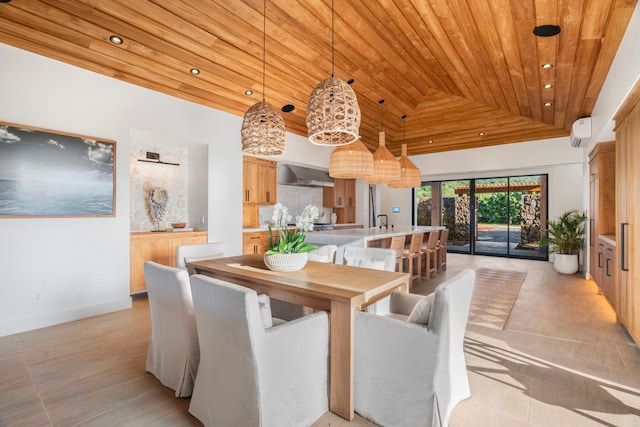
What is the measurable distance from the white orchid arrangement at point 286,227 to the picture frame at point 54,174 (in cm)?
263

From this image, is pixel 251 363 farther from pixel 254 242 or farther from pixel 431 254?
pixel 431 254

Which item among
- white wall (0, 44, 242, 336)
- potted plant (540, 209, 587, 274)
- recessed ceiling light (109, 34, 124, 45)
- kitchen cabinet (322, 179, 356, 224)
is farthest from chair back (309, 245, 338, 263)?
potted plant (540, 209, 587, 274)

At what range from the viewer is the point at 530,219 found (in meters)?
8.59

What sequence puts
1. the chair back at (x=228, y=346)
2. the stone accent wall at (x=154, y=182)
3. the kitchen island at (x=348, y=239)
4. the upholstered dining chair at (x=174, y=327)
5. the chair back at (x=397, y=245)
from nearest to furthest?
the chair back at (x=228, y=346)
the upholstered dining chair at (x=174, y=327)
the kitchen island at (x=348, y=239)
the chair back at (x=397, y=245)
the stone accent wall at (x=154, y=182)

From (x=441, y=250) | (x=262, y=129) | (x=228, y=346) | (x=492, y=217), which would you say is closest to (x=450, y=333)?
(x=228, y=346)

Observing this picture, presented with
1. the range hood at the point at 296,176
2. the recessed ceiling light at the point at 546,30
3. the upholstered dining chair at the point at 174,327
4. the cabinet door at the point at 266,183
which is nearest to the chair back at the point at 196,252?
the upholstered dining chair at the point at 174,327

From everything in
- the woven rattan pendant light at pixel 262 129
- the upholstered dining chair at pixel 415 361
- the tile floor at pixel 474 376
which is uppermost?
the woven rattan pendant light at pixel 262 129

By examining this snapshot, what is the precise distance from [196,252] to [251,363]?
2.18m

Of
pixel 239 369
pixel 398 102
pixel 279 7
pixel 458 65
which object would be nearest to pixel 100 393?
pixel 239 369

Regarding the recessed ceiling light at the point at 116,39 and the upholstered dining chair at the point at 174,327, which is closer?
the upholstered dining chair at the point at 174,327

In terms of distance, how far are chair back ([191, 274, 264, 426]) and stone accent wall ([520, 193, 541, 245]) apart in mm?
9050

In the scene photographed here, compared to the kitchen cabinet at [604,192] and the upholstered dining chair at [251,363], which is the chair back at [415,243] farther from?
the upholstered dining chair at [251,363]

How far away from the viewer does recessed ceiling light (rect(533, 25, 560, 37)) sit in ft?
9.99

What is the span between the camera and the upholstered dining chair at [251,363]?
63.9 inches
